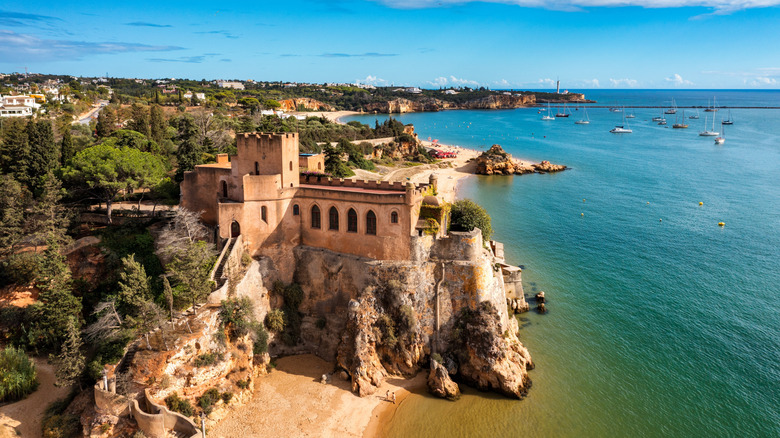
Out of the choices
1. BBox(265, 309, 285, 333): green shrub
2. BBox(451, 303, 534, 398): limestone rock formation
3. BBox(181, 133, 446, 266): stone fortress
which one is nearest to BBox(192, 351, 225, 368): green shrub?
BBox(265, 309, 285, 333): green shrub

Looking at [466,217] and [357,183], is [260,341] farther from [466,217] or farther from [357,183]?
[466,217]

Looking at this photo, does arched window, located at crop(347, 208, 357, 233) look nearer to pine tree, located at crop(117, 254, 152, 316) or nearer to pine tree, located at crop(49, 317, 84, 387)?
pine tree, located at crop(117, 254, 152, 316)

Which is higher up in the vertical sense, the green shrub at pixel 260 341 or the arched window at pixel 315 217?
the arched window at pixel 315 217

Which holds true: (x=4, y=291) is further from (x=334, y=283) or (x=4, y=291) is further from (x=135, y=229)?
(x=334, y=283)

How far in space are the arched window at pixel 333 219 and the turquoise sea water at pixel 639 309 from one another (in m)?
11.3

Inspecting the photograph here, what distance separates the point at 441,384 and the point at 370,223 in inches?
403

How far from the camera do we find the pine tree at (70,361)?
23453 mm

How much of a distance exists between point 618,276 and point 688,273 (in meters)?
6.30

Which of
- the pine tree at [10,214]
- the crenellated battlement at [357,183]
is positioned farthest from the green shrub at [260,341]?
the pine tree at [10,214]

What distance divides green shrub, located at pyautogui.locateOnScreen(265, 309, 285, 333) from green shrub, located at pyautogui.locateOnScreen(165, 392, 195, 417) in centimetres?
704

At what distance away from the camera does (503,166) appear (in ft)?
298

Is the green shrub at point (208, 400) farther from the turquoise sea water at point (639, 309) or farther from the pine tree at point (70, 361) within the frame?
the turquoise sea water at point (639, 309)

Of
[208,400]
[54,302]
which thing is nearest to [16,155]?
[54,302]

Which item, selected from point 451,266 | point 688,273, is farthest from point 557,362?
point 688,273
